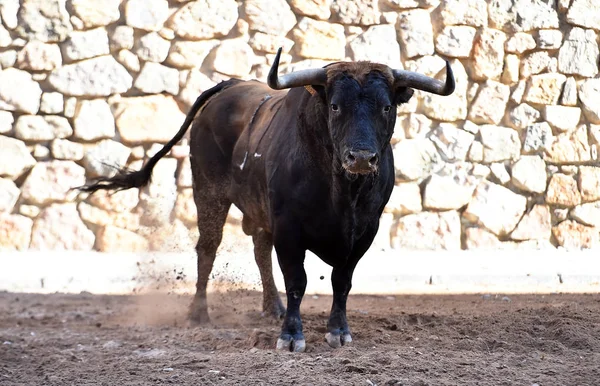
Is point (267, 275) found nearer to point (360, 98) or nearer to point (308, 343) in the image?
point (308, 343)

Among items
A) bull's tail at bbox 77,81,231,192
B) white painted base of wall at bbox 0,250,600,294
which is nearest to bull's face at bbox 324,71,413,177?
bull's tail at bbox 77,81,231,192

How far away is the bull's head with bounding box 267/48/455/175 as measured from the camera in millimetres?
4277

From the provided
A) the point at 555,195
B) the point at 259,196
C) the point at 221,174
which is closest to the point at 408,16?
the point at 555,195

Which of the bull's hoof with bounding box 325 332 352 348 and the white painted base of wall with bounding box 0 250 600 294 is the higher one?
the white painted base of wall with bounding box 0 250 600 294

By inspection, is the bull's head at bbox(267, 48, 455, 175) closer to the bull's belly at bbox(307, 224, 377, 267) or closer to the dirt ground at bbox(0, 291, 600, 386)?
the bull's belly at bbox(307, 224, 377, 267)

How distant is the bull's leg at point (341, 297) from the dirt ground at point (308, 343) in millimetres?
81

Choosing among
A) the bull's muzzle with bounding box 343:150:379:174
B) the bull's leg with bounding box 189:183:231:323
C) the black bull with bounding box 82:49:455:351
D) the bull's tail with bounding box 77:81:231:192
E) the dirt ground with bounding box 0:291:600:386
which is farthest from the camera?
the bull's tail with bounding box 77:81:231:192

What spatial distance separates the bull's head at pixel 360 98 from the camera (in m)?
4.28

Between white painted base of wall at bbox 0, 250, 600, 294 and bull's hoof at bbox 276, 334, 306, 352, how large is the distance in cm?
217

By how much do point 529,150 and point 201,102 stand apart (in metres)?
3.66

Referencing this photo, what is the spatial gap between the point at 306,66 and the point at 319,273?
2.02 m

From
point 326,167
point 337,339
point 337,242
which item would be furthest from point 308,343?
point 326,167

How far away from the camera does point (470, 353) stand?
441 centimetres

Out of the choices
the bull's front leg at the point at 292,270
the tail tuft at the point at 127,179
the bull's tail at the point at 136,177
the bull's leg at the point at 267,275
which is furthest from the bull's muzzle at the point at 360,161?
the tail tuft at the point at 127,179
